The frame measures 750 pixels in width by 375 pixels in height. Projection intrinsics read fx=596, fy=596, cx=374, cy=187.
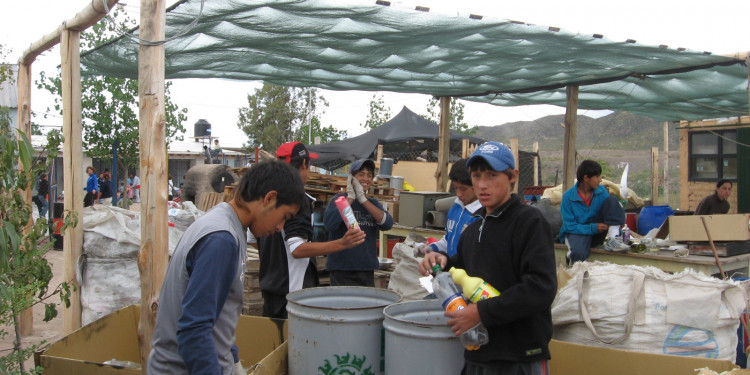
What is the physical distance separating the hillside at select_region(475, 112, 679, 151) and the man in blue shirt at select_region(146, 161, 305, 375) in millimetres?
42061

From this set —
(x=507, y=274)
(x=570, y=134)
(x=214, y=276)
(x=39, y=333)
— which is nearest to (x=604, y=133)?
(x=570, y=134)

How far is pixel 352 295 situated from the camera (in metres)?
3.31

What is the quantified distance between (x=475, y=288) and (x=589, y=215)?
4081mm

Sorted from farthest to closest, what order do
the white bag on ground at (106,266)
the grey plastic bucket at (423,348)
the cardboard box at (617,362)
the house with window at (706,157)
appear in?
the house with window at (706,157)
the white bag on ground at (106,266)
the cardboard box at (617,362)
the grey plastic bucket at (423,348)

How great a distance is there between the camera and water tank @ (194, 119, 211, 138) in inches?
1229

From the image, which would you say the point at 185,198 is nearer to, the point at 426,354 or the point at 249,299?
the point at 249,299

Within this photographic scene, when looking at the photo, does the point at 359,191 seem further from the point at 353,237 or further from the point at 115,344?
the point at 115,344

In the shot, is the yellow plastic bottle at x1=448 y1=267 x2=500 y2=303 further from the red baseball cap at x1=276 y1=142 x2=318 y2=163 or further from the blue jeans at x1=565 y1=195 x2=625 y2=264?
the blue jeans at x1=565 y1=195 x2=625 y2=264

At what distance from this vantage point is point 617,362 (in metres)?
3.13

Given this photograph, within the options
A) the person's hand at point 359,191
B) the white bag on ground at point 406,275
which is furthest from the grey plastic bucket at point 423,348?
the white bag on ground at point 406,275

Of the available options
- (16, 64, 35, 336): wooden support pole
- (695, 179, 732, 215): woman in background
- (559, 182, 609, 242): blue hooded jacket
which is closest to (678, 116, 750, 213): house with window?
(695, 179, 732, 215): woman in background

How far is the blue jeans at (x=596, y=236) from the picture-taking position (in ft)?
19.4

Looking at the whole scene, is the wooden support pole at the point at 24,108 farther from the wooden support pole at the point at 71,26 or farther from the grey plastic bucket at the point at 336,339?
the grey plastic bucket at the point at 336,339

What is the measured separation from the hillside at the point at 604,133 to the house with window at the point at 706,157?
1099 inches
